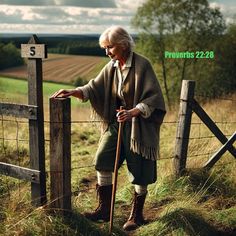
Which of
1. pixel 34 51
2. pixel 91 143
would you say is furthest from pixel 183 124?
pixel 91 143

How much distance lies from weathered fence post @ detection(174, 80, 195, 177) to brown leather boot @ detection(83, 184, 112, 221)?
1.43 metres

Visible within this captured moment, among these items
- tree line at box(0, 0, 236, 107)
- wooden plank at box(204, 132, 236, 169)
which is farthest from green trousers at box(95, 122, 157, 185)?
tree line at box(0, 0, 236, 107)

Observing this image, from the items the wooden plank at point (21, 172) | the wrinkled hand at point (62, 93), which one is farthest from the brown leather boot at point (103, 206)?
the wrinkled hand at point (62, 93)

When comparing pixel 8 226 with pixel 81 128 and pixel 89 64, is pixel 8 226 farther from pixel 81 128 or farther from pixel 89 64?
pixel 89 64

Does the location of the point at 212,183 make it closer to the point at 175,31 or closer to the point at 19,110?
the point at 19,110

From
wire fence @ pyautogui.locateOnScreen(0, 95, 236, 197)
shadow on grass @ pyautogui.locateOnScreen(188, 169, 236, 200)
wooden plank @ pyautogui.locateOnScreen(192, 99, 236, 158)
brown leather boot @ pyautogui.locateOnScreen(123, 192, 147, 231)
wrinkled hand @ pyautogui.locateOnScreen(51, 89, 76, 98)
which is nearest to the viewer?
wrinkled hand @ pyautogui.locateOnScreen(51, 89, 76, 98)

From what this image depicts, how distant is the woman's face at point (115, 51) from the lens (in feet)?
13.8

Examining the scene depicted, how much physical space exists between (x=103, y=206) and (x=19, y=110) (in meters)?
1.40

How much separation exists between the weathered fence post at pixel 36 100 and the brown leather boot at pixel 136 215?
0.97 metres

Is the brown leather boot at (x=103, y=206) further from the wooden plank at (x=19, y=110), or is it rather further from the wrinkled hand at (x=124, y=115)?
the wooden plank at (x=19, y=110)

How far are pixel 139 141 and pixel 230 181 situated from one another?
2.19 meters

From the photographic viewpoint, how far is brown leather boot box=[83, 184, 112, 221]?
4758 mm

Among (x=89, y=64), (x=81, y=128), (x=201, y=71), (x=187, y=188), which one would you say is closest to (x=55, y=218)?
(x=187, y=188)

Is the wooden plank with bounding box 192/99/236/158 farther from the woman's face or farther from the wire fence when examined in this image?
the woman's face
